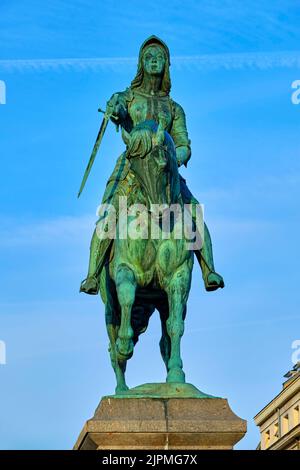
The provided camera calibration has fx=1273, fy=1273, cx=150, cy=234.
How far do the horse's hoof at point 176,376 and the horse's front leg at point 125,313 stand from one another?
0.67 metres

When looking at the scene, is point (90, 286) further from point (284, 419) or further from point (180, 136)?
point (284, 419)

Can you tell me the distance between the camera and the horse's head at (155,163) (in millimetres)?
18234

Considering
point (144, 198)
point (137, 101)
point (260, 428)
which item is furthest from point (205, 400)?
point (260, 428)

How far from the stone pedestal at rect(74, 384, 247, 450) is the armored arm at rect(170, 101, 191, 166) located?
4.07 meters

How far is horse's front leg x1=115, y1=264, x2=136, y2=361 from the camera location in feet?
58.9

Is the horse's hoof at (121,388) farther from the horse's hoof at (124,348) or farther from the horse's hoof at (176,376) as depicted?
the horse's hoof at (176,376)

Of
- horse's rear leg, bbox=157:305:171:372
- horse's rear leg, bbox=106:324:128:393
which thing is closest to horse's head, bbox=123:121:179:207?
horse's rear leg, bbox=157:305:171:372

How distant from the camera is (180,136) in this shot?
19.9 m

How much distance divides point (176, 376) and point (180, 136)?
4.09 m

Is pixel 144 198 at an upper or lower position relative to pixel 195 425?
upper

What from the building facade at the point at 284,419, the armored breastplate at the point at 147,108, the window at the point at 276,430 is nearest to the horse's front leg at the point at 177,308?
the armored breastplate at the point at 147,108

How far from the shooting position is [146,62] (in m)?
20.0
